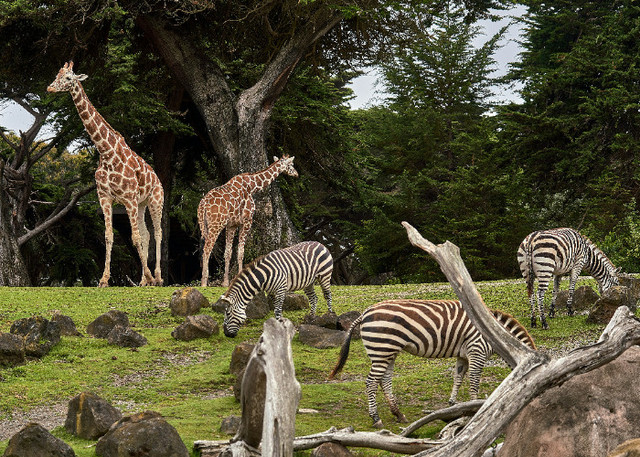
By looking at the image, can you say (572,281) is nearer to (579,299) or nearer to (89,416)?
(579,299)

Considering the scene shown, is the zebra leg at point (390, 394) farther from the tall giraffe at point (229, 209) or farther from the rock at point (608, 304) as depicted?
the tall giraffe at point (229, 209)

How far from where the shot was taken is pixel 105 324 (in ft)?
40.2

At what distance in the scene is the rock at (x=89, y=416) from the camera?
7465 millimetres

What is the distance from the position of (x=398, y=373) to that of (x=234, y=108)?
12.7m

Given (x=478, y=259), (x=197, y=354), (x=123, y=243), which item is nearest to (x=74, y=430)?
(x=197, y=354)

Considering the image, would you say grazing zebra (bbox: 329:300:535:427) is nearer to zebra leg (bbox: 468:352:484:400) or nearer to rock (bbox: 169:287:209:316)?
zebra leg (bbox: 468:352:484:400)

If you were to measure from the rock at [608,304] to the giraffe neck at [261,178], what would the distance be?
865cm

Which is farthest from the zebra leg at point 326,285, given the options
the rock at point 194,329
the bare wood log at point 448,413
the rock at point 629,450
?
the rock at point 629,450

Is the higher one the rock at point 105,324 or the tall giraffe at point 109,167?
the tall giraffe at point 109,167

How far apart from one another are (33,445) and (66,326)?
5.83 metres

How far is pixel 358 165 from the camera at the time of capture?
1131 inches

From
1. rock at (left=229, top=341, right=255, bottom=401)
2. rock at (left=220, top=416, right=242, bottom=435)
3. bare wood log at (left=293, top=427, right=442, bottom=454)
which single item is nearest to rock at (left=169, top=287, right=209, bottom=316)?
rock at (left=229, top=341, right=255, bottom=401)

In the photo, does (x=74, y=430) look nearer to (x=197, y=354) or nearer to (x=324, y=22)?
(x=197, y=354)

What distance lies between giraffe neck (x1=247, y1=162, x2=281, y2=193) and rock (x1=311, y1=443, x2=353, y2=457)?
1262 cm
